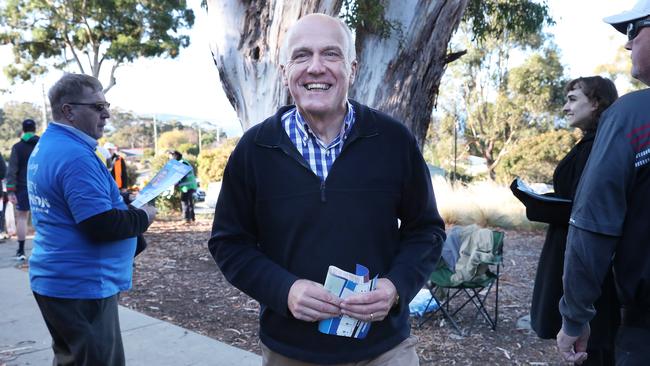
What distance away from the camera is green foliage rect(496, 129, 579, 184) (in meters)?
23.3

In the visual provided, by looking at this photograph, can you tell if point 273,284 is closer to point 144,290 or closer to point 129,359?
point 129,359

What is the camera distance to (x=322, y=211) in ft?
6.29

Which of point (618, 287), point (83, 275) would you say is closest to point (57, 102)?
point (83, 275)

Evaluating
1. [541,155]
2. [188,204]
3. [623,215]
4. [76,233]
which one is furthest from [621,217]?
[541,155]

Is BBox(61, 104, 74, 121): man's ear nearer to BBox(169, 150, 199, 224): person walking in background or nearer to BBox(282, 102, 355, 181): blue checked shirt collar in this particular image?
BBox(282, 102, 355, 181): blue checked shirt collar

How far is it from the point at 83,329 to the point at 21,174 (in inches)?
A: 249

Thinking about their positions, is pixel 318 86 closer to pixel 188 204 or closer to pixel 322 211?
pixel 322 211

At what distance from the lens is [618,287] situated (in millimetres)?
1943

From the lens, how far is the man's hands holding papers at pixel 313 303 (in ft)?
5.81

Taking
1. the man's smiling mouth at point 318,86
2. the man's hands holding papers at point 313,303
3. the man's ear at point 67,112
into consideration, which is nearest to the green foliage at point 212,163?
the man's ear at point 67,112

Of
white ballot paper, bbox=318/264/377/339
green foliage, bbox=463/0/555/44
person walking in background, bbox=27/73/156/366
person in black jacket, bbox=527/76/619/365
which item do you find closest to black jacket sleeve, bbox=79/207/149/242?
Result: person walking in background, bbox=27/73/156/366

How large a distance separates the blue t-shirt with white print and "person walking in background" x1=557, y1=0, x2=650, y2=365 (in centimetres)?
218

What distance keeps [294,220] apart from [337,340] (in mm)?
481

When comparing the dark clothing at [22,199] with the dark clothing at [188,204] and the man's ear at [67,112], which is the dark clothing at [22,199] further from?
the man's ear at [67,112]
